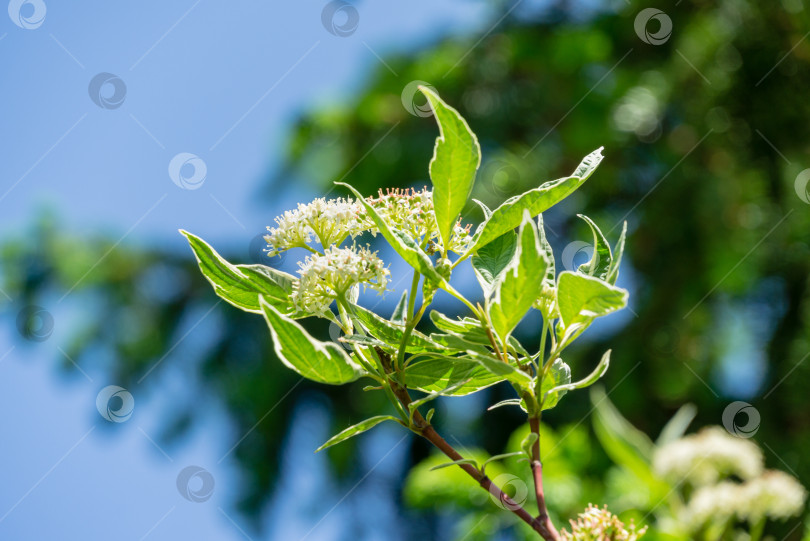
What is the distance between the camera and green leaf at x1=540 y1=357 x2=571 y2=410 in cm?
50

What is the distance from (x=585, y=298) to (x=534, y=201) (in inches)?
3.1

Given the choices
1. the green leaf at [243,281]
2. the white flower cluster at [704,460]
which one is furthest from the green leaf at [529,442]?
the white flower cluster at [704,460]

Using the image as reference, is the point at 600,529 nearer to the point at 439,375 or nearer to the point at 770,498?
the point at 439,375

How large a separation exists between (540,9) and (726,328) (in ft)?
5.49

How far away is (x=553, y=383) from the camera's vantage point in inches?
20.8

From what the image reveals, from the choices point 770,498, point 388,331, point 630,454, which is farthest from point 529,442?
point 770,498

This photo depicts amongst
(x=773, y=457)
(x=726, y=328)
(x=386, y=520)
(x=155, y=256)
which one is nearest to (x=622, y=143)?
(x=726, y=328)

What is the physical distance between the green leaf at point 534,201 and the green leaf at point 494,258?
0.06 meters

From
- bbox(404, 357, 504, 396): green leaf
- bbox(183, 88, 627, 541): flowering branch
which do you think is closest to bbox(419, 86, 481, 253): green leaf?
bbox(183, 88, 627, 541): flowering branch

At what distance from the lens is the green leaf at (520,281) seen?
427mm

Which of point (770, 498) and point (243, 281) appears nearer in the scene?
point (243, 281)

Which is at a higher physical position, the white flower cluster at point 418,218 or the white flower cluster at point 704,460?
the white flower cluster at point 418,218

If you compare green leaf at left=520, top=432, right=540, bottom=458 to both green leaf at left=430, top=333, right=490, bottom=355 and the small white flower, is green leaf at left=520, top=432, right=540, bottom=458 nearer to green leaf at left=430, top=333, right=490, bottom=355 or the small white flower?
green leaf at left=430, top=333, right=490, bottom=355

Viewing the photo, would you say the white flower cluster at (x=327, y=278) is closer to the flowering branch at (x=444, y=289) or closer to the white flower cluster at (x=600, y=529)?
the flowering branch at (x=444, y=289)
